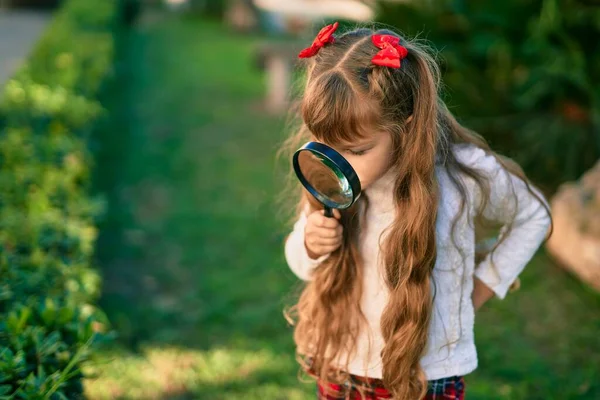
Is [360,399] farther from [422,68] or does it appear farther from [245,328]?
[245,328]

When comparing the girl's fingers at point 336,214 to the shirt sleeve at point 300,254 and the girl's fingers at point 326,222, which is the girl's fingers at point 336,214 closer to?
the girl's fingers at point 326,222

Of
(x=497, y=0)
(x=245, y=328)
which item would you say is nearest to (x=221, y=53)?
(x=497, y=0)

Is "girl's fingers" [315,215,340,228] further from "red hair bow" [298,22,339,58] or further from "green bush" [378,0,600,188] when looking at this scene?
"green bush" [378,0,600,188]

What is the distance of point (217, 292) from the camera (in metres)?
4.29

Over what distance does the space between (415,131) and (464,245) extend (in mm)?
356

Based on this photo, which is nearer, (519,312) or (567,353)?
(567,353)

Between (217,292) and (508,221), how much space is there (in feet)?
8.30

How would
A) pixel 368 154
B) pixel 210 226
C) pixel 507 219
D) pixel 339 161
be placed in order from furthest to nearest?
pixel 210 226 < pixel 507 219 < pixel 368 154 < pixel 339 161

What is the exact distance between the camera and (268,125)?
789 centimetres

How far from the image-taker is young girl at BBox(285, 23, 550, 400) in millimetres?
1799

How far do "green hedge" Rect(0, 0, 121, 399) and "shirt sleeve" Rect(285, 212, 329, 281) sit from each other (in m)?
0.61

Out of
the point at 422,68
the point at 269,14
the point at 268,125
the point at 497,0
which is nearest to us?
the point at 422,68

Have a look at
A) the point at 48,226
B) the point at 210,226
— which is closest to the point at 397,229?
the point at 48,226

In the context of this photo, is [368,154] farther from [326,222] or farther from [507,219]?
[507,219]
